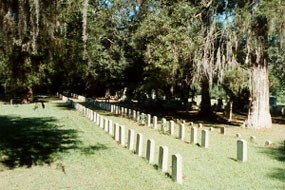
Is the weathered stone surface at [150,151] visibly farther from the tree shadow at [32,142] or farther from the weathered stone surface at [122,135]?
the weathered stone surface at [122,135]

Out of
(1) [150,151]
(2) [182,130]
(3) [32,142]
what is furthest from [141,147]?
(3) [32,142]

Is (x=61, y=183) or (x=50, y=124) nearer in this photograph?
(x=61, y=183)

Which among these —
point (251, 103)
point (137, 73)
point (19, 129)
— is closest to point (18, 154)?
point (19, 129)

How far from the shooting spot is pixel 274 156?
1209cm

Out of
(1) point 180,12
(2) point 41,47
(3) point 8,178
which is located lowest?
(3) point 8,178

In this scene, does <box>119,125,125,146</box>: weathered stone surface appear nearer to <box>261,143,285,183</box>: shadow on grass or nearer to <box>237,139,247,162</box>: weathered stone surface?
<box>237,139,247,162</box>: weathered stone surface

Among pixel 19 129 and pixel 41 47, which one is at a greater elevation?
pixel 41 47

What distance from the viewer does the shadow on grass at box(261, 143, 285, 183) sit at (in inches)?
373

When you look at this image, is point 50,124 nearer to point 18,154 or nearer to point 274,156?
point 18,154

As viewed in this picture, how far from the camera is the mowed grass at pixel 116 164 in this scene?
8766mm

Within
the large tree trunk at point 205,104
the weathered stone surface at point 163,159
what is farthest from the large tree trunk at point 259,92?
the weathered stone surface at point 163,159

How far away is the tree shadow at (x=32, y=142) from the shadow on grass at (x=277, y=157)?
5.86 m

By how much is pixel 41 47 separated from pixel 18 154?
3.66m

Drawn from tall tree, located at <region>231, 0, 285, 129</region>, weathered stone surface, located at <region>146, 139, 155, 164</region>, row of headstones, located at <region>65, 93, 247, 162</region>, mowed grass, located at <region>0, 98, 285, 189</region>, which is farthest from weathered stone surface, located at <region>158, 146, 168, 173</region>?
tall tree, located at <region>231, 0, 285, 129</region>
